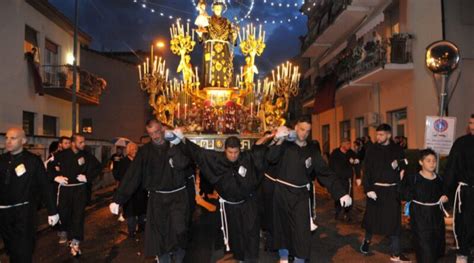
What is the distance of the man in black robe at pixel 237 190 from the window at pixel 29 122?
15.9 metres

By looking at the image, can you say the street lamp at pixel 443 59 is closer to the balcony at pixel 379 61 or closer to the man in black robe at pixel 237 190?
the man in black robe at pixel 237 190

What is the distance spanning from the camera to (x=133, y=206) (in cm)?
926

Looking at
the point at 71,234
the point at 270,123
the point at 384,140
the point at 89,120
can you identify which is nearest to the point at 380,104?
the point at 270,123

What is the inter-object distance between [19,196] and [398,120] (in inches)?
580

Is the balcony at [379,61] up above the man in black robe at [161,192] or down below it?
above

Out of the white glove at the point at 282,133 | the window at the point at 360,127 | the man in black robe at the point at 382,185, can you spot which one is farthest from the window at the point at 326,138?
the white glove at the point at 282,133

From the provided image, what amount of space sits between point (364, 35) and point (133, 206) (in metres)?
14.9

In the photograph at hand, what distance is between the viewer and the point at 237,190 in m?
6.32

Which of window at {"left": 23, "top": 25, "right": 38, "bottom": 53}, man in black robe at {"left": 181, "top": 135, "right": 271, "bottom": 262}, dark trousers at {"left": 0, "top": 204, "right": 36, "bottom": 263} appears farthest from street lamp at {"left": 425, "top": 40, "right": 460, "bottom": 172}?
window at {"left": 23, "top": 25, "right": 38, "bottom": 53}

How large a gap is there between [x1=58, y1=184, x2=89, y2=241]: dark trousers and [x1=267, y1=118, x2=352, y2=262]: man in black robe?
3.21 metres

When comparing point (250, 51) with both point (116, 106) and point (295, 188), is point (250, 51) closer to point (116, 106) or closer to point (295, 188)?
point (295, 188)

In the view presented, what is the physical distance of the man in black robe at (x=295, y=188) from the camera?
20.6 feet

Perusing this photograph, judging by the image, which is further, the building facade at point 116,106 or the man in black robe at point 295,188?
the building facade at point 116,106

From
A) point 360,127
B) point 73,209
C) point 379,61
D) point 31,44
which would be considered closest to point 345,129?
point 360,127
